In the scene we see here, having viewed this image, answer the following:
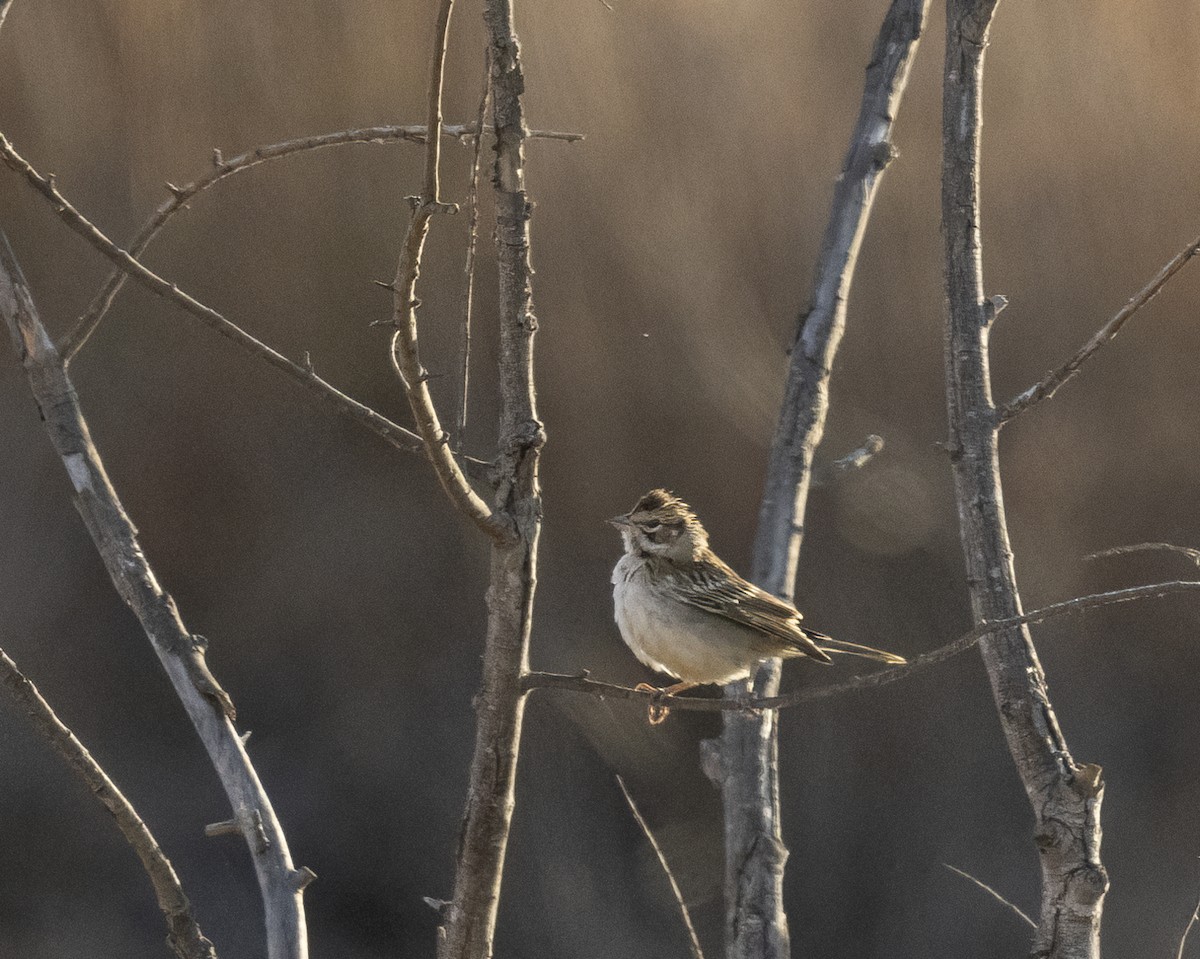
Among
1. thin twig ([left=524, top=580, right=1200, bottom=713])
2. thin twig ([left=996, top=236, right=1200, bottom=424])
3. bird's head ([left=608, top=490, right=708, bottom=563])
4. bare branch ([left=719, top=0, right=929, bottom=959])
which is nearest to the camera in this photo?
thin twig ([left=524, top=580, right=1200, bottom=713])

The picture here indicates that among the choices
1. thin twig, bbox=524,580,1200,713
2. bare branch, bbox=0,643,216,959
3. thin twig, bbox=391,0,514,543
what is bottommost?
bare branch, bbox=0,643,216,959

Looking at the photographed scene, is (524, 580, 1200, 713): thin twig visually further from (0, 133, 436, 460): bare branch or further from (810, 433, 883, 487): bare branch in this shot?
(810, 433, 883, 487): bare branch

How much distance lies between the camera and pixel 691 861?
482 centimetres

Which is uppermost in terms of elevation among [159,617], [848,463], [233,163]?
[848,463]

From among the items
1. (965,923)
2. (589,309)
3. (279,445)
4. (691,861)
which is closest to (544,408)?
(589,309)

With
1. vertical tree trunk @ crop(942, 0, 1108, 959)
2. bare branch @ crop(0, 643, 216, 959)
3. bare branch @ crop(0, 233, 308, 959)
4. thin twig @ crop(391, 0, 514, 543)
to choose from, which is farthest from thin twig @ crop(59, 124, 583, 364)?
vertical tree trunk @ crop(942, 0, 1108, 959)

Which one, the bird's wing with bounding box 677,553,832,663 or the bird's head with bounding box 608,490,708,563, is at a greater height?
the bird's head with bounding box 608,490,708,563

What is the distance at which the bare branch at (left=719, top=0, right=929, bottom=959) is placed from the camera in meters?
3.14

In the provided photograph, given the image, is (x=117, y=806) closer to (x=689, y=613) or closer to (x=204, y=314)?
(x=204, y=314)

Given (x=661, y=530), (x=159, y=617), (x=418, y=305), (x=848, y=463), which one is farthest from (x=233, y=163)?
(x=848, y=463)

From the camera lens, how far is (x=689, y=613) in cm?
321

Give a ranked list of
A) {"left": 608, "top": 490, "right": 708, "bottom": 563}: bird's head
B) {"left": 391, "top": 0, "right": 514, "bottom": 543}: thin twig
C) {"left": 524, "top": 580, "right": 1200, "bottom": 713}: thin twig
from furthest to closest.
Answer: {"left": 608, "top": 490, "right": 708, "bottom": 563}: bird's head, {"left": 524, "top": 580, "right": 1200, "bottom": 713}: thin twig, {"left": 391, "top": 0, "right": 514, "bottom": 543}: thin twig

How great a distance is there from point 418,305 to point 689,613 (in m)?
1.65

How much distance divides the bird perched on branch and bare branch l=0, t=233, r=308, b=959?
118cm
